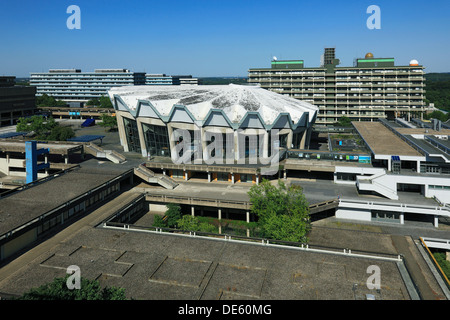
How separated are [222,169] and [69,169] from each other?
26.2 m

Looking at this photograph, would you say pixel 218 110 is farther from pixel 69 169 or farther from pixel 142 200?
pixel 69 169

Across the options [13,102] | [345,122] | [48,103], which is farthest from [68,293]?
[48,103]

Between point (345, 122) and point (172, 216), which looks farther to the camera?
point (345, 122)

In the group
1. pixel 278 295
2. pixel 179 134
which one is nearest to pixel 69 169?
pixel 179 134

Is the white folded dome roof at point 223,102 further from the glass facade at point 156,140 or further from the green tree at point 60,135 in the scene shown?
the green tree at point 60,135

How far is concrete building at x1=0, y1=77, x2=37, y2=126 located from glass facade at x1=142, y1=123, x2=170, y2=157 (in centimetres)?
8607

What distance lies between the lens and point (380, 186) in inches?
2039

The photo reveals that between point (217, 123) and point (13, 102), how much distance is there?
10537 centimetres

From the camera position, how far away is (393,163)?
2104 inches

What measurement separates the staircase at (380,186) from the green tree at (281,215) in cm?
1251

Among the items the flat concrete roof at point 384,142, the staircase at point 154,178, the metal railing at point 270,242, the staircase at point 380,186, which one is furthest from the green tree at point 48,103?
the staircase at point 380,186

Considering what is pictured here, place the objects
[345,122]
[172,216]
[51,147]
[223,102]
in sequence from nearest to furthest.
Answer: [172,216] → [223,102] → [51,147] → [345,122]

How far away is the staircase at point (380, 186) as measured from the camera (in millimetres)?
51156

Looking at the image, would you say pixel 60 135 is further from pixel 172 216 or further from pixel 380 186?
pixel 380 186
